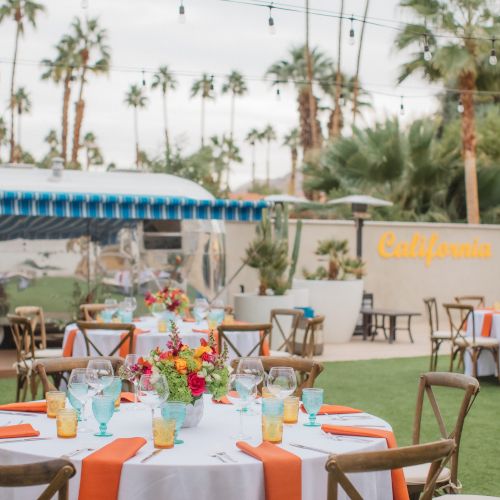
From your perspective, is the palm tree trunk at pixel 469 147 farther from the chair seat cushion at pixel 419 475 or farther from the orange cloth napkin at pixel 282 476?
the orange cloth napkin at pixel 282 476

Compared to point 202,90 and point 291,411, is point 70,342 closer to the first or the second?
point 291,411

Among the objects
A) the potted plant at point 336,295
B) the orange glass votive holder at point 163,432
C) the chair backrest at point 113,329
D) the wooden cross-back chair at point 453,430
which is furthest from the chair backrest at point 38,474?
the potted plant at point 336,295

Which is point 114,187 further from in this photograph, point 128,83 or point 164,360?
point 128,83

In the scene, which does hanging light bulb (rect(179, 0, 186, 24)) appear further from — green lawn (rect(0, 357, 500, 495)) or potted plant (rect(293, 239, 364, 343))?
potted plant (rect(293, 239, 364, 343))

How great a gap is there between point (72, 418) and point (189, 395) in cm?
51

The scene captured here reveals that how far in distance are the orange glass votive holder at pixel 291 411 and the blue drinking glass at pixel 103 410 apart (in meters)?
0.81

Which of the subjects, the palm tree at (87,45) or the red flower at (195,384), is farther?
the palm tree at (87,45)

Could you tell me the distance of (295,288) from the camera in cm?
1471

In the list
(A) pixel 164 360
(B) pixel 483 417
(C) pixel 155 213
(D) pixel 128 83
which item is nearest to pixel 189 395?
(A) pixel 164 360

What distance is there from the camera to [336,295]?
14797 millimetres

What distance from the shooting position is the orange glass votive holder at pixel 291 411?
4.09m

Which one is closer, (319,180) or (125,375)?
(125,375)

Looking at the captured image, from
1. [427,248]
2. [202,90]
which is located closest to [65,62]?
[202,90]

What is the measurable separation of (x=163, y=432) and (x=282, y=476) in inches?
20.2
